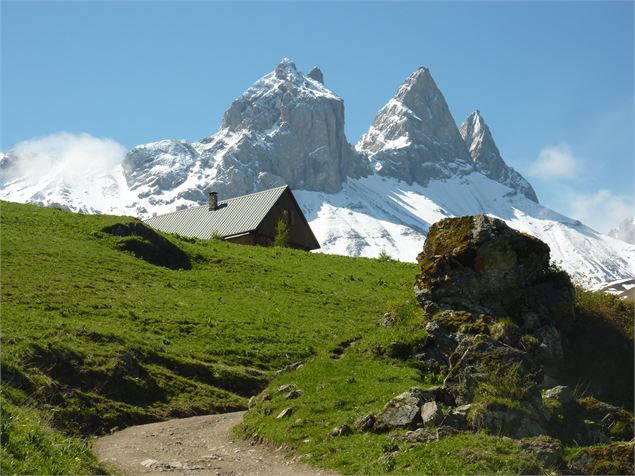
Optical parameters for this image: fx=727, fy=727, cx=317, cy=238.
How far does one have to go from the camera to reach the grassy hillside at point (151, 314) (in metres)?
24.1

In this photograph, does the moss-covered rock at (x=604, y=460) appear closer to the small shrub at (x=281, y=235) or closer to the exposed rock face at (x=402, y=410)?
the exposed rock face at (x=402, y=410)

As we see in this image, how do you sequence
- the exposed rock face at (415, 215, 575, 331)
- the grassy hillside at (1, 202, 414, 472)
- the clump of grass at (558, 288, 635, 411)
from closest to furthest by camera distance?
1. the grassy hillside at (1, 202, 414, 472)
2. the clump of grass at (558, 288, 635, 411)
3. the exposed rock face at (415, 215, 575, 331)

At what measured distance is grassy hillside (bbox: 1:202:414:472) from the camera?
79.2 feet

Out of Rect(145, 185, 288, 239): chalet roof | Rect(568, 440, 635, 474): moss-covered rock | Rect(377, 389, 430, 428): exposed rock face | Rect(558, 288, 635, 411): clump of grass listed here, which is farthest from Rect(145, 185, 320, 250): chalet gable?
Rect(568, 440, 635, 474): moss-covered rock

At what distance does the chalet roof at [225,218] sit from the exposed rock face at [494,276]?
43162 millimetres

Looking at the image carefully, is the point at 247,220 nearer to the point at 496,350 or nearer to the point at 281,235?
the point at 281,235

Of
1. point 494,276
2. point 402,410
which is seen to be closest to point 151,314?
point 494,276

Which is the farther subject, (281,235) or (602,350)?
(281,235)

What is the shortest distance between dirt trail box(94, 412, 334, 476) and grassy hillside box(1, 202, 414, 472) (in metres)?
1.32

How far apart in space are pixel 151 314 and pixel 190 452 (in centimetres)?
1468

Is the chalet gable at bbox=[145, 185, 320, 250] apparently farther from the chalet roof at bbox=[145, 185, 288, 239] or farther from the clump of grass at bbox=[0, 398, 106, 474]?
the clump of grass at bbox=[0, 398, 106, 474]

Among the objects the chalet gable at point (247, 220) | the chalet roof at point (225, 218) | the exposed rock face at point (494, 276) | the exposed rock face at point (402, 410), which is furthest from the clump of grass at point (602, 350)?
the chalet roof at point (225, 218)

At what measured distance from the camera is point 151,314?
34500 millimetres

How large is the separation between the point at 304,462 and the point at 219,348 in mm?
13372
